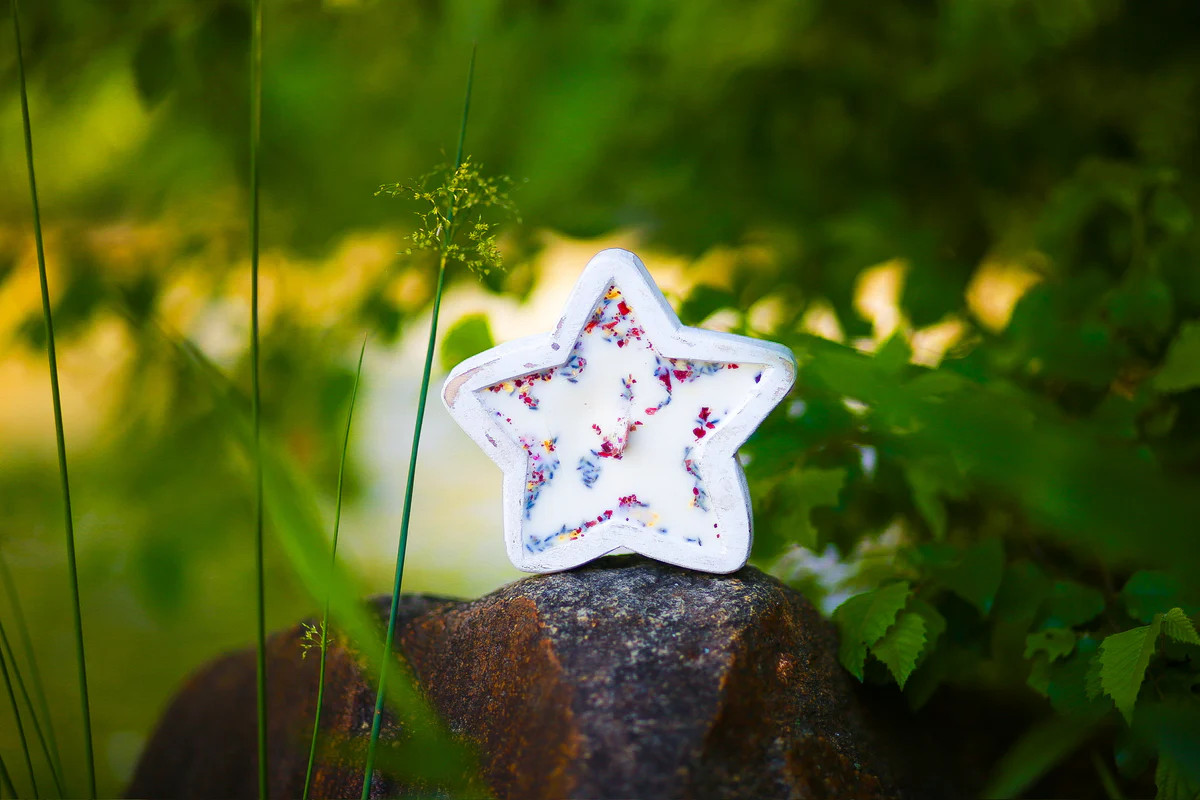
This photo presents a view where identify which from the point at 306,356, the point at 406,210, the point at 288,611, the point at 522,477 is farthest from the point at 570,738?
the point at 288,611

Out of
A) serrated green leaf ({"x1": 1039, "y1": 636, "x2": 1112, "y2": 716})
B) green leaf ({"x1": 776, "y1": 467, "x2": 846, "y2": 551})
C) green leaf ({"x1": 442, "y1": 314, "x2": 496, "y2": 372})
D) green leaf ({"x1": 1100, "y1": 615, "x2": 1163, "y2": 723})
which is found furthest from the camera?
green leaf ({"x1": 442, "y1": 314, "x2": 496, "y2": 372})

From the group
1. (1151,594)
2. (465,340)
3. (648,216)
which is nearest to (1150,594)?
(1151,594)

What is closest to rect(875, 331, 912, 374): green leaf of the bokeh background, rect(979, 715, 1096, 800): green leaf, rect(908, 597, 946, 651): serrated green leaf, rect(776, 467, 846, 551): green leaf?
the bokeh background

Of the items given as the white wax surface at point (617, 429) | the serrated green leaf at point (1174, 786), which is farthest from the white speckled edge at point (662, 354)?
the serrated green leaf at point (1174, 786)

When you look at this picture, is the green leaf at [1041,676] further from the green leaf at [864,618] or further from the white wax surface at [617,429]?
the white wax surface at [617,429]

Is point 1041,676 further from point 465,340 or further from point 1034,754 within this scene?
point 465,340

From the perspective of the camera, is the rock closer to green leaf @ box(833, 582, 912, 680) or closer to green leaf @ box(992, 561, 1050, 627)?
green leaf @ box(833, 582, 912, 680)
